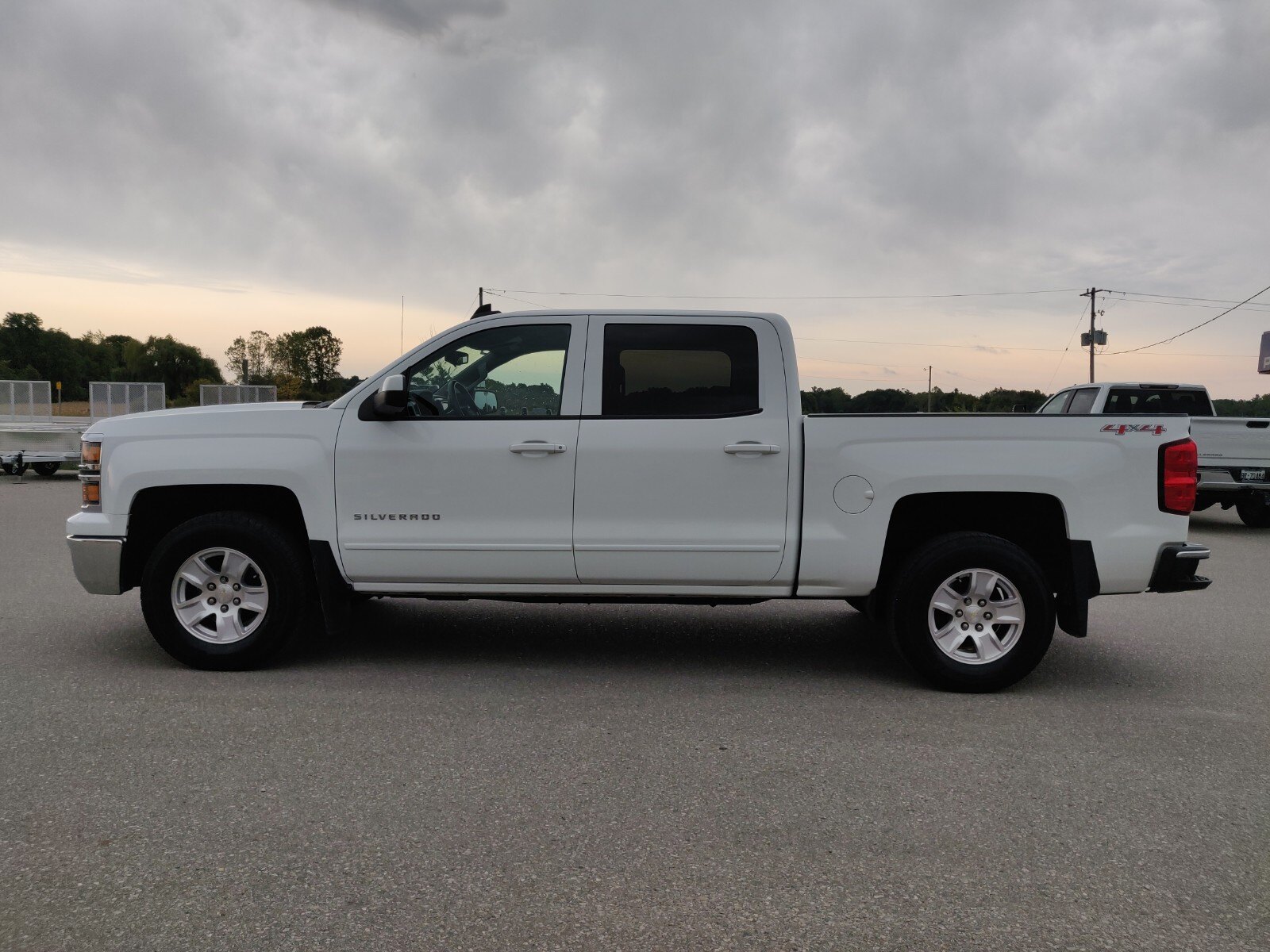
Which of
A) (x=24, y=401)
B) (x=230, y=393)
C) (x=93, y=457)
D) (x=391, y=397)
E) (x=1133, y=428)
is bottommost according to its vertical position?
(x=93, y=457)

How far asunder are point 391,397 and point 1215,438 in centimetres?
1251

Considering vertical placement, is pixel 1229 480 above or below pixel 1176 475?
below

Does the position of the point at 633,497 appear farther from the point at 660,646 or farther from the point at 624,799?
the point at 624,799

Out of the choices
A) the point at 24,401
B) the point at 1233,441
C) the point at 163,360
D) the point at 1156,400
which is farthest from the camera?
the point at 163,360

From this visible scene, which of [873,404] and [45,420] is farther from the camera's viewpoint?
[45,420]

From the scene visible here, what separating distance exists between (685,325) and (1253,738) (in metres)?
3.48

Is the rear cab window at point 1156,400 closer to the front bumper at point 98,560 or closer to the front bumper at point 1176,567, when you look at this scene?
the front bumper at point 1176,567

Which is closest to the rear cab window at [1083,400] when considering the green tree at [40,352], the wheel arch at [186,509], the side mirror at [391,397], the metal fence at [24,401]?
the side mirror at [391,397]

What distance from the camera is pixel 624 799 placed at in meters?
3.92

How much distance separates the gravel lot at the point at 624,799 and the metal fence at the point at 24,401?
29963 millimetres

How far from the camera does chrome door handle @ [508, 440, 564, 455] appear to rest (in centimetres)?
561

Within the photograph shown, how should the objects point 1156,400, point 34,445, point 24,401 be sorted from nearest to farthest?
point 1156,400, point 34,445, point 24,401

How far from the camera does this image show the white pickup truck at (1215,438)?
13906mm

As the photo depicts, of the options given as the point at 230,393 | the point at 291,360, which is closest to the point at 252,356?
the point at 291,360
